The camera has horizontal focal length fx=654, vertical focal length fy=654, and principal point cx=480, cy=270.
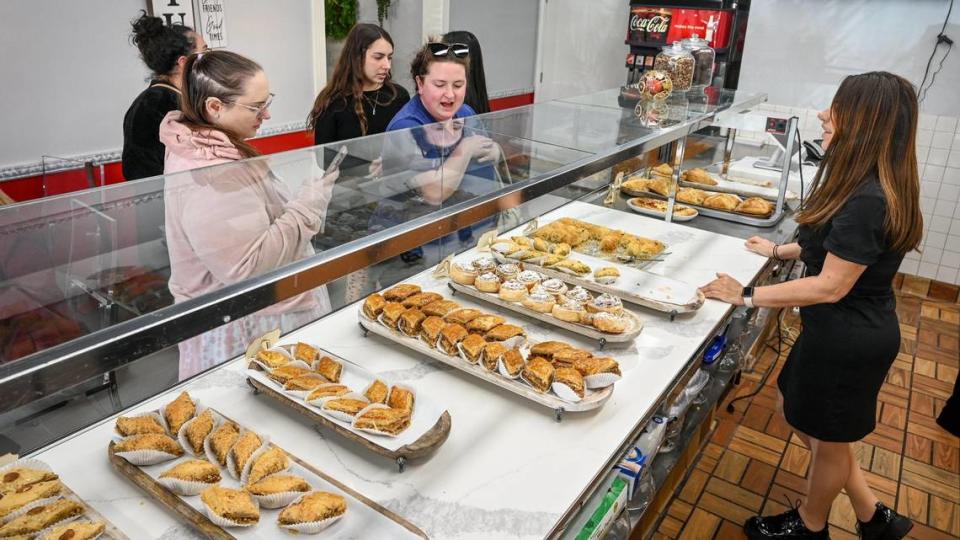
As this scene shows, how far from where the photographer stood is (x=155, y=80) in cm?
299

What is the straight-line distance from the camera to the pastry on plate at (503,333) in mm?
1933

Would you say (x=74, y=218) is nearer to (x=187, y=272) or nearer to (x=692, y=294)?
(x=187, y=272)

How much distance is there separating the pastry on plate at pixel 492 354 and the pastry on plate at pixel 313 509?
0.62m

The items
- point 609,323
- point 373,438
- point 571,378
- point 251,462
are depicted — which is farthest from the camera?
point 609,323

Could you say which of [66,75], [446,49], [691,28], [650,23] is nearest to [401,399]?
[446,49]

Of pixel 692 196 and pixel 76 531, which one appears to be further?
pixel 692 196

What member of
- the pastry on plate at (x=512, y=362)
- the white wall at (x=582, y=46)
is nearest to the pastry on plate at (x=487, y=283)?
the pastry on plate at (x=512, y=362)

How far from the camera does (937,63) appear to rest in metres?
4.95

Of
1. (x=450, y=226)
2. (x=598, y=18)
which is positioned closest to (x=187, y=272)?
(x=450, y=226)

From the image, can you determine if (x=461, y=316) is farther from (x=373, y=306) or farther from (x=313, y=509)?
(x=313, y=509)

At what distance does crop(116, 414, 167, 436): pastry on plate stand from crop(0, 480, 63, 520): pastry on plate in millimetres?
179

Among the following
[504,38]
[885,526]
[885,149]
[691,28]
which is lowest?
[885,526]

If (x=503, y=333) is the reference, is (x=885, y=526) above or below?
below

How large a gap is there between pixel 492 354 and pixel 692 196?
220cm
